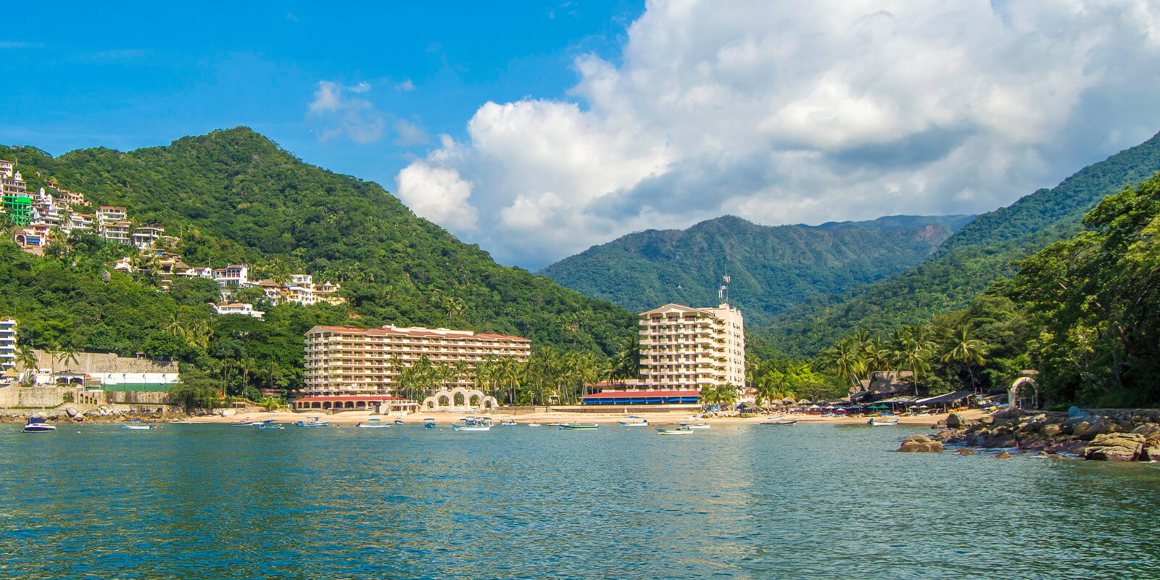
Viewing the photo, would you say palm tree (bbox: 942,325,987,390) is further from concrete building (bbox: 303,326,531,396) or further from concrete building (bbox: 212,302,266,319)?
concrete building (bbox: 212,302,266,319)

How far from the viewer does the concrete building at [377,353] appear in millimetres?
168500

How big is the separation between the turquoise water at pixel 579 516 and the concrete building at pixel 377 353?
10049cm

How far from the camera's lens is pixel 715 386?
6245 inches

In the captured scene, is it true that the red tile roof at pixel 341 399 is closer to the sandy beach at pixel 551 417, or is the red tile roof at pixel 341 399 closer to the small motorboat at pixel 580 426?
the sandy beach at pixel 551 417

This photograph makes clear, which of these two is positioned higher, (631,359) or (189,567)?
(631,359)

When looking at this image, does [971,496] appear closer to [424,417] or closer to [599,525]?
[599,525]

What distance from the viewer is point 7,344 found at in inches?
5408

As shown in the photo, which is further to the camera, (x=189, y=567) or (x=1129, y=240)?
(x=1129, y=240)

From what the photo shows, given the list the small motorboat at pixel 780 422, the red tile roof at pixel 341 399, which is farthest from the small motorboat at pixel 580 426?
the red tile roof at pixel 341 399

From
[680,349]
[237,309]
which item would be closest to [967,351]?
[680,349]

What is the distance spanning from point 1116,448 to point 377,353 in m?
143

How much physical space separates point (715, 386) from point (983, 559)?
430 feet

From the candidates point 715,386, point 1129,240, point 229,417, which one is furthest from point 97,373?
point 1129,240

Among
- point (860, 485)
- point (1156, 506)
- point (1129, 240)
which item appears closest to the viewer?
point (1156, 506)
